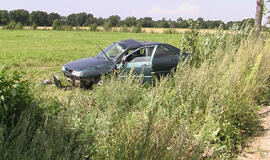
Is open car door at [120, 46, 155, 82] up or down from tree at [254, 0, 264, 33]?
down

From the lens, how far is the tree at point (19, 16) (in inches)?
3334

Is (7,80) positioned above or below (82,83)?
above

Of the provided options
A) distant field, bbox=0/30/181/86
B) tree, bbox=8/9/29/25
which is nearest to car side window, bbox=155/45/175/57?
distant field, bbox=0/30/181/86

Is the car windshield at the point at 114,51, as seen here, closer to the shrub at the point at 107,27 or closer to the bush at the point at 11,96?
the bush at the point at 11,96

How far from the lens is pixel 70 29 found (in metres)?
62.2

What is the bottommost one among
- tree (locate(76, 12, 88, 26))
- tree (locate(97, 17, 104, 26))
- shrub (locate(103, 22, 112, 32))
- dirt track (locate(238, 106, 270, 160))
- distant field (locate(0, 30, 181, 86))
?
distant field (locate(0, 30, 181, 86))

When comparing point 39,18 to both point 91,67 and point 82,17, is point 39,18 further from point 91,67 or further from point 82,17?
point 91,67

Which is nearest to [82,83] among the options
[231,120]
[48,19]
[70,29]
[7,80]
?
[7,80]

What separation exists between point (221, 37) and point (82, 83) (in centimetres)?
481

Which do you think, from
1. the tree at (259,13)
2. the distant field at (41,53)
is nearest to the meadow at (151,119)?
the distant field at (41,53)

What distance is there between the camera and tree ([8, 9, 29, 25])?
84.7 meters

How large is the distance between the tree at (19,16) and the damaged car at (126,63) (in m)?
84.9

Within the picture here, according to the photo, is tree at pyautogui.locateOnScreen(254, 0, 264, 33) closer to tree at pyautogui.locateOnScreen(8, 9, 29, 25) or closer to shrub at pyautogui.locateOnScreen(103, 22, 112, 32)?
shrub at pyautogui.locateOnScreen(103, 22, 112, 32)

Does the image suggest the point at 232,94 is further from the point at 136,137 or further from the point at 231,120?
the point at 136,137
